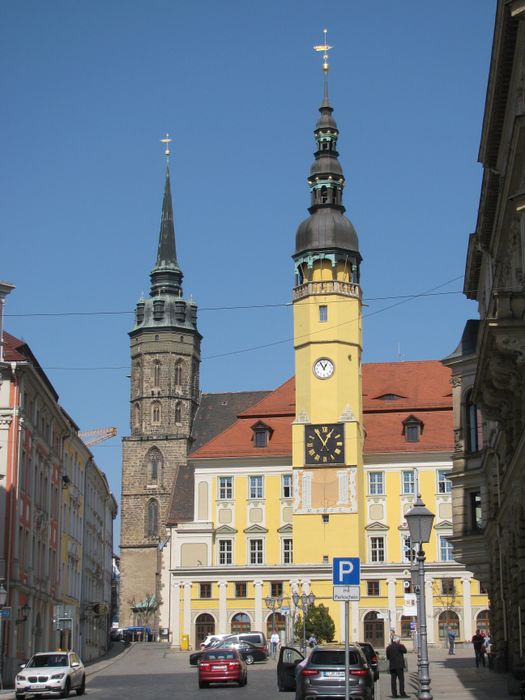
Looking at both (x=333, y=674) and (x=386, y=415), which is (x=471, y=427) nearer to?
(x=333, y=674)

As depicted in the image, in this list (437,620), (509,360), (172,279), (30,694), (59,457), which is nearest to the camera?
(509,360)

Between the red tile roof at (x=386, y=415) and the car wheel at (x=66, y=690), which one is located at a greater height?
the red tile roof at (x=386, y=415)

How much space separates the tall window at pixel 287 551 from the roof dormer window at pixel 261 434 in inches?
270

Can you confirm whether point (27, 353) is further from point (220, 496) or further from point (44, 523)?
point (220, 496)

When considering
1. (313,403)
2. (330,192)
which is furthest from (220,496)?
(330,192)

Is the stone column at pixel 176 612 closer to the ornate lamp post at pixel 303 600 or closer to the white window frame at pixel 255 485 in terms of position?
the white window frame at pixel 255 485

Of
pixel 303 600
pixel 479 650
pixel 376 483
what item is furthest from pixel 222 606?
pixel 479 650

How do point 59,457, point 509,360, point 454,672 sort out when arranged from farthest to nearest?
point 59,457 → point 454,672 → point 509,360

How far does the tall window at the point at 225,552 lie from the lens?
8362cm

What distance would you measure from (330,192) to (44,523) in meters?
38.7

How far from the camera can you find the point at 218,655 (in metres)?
40.0

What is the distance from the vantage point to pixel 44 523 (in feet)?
179

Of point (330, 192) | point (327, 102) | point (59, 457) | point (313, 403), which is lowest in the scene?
point (59, 457)

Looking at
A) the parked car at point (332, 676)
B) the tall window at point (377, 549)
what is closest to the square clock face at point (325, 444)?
the tall window at point (377, 549)
